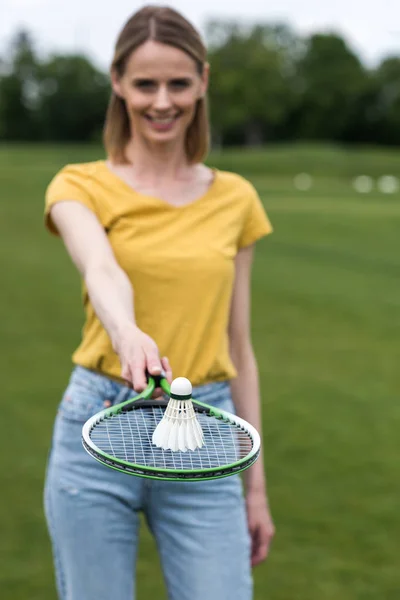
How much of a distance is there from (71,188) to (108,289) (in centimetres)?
45

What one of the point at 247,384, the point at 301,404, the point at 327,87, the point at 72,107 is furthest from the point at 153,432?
the point at 327,87

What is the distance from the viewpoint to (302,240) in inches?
797

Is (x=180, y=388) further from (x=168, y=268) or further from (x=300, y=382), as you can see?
(x=300, y=382)

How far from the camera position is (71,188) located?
121 inches

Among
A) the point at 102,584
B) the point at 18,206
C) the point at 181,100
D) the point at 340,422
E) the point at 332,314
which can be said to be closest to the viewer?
the point at 102,584

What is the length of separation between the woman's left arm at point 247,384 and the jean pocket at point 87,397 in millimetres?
565

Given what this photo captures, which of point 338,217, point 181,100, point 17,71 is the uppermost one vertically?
point 181,100

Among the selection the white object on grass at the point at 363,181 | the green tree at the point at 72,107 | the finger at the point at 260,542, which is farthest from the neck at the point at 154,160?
the green tree at the point at 72,107

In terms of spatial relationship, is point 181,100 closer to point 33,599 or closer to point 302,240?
point 33,599

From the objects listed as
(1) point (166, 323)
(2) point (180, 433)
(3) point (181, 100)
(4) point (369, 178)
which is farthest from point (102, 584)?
(4) point (369, 178)

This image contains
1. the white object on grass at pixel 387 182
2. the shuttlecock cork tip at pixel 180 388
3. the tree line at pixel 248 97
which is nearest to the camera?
the shuttlecock cork tip at pixel 180 388

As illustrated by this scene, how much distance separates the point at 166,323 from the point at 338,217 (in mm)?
19476

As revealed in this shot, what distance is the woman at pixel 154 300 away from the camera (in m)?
2.88

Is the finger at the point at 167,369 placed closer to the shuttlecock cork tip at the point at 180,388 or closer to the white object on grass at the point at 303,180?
the shuttlecock cork tip at the point at 180,388
